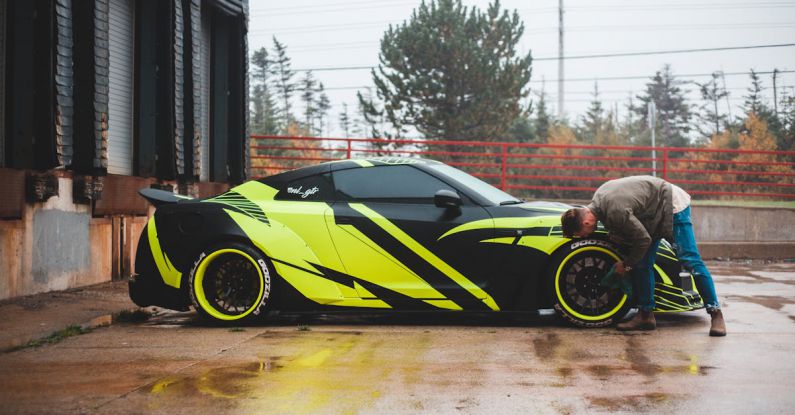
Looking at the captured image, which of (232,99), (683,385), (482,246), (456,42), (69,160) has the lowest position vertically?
(683,385)

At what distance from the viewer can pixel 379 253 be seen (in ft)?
23.6

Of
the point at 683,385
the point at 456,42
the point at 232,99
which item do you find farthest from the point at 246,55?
the point at 456,42

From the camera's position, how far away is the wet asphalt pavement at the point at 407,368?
4461mm

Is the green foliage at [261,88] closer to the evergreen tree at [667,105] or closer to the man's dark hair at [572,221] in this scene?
the evergreen tree at [667,105]

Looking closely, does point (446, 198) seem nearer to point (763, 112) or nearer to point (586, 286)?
point (586, 286)

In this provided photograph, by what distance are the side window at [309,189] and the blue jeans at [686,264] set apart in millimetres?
2523

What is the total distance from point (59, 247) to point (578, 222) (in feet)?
18.4

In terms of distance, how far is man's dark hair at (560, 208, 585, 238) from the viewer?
670cm

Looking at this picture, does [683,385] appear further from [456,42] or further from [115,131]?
[456,42]

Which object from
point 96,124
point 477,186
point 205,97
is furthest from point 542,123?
point 477,186

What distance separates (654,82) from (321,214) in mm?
83651

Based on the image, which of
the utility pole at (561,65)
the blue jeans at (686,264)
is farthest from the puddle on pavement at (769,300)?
the utility pole at (561,65)

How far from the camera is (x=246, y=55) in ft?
53.1

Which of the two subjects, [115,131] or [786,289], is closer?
[786,289]
